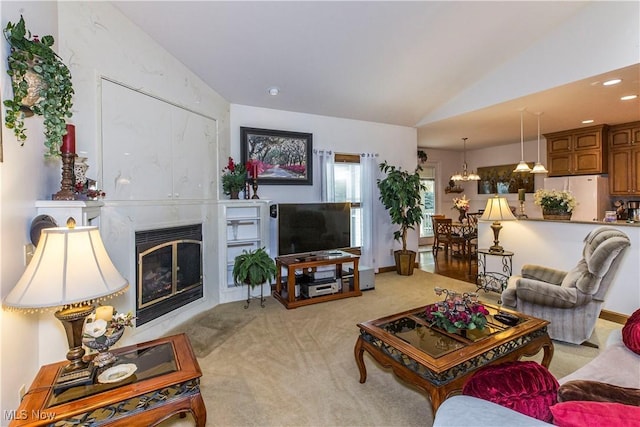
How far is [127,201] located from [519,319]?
3.41 m

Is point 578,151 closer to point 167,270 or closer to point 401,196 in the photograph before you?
point 401,196

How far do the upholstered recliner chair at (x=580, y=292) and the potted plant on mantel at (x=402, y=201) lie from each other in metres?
2.29

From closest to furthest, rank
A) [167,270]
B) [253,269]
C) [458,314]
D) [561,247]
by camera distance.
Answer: [458,314]
[167,270]
[253,269]
[561,247]

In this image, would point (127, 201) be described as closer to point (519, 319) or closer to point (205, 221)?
point (205, 221)

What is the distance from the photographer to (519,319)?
2240mm

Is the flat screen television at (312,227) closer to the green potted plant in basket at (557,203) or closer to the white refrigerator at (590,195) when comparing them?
the green potted plant in basket at (557,203)

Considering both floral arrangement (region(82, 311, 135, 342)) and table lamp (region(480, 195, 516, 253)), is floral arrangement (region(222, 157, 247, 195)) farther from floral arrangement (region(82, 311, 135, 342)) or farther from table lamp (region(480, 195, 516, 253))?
table lamp (region(480, 195, 516, 253))

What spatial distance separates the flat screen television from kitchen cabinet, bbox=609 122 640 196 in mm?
4885

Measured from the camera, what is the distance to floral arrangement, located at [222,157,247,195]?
3955mm

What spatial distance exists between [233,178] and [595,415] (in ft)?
12.5

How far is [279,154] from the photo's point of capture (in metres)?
4.54

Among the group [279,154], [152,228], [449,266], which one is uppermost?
[279,154]

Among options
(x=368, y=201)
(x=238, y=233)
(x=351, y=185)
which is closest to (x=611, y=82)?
(x=368, y=201)

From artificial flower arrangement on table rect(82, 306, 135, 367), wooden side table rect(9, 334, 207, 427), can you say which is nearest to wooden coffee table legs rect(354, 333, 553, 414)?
wooden side table rect(9, 334, 207, 427)
